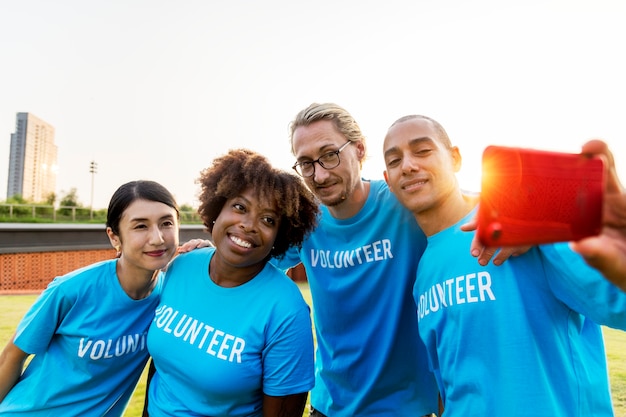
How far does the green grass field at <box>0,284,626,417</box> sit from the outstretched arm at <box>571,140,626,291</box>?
474 cm

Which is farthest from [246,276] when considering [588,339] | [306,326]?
[588,339]

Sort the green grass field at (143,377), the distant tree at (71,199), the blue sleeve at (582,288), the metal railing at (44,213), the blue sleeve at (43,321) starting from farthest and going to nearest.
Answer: the distant tree at (71,199) → the metal railing at (44,213) → the green grass field at (143,377) → the blue sleeve at (43,321) → the blue sleeve at (582,288)

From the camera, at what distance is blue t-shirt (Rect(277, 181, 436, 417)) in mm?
2305

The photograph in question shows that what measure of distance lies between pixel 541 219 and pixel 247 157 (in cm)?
176

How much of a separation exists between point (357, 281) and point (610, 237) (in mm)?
1504

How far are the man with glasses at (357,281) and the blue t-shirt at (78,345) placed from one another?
3.81 feet

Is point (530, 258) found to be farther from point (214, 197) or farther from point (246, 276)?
point (214, 197)

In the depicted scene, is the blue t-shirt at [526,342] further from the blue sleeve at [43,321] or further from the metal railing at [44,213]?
the metal railing at [44,213]

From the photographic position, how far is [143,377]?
5.75 meters

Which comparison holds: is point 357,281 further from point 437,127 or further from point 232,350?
point 437,127

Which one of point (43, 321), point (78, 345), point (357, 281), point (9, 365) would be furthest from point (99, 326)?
point (357, 281)

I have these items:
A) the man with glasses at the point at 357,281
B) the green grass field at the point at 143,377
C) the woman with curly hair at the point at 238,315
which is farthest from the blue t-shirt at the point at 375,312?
the green grass field at the point at 143,377

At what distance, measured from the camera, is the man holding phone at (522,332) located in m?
1.37

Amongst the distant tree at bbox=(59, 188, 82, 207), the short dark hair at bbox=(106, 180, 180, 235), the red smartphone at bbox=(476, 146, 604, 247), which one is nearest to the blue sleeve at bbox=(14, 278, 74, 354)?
the short dark hair at bbox=(106, 180, 180, 235)
